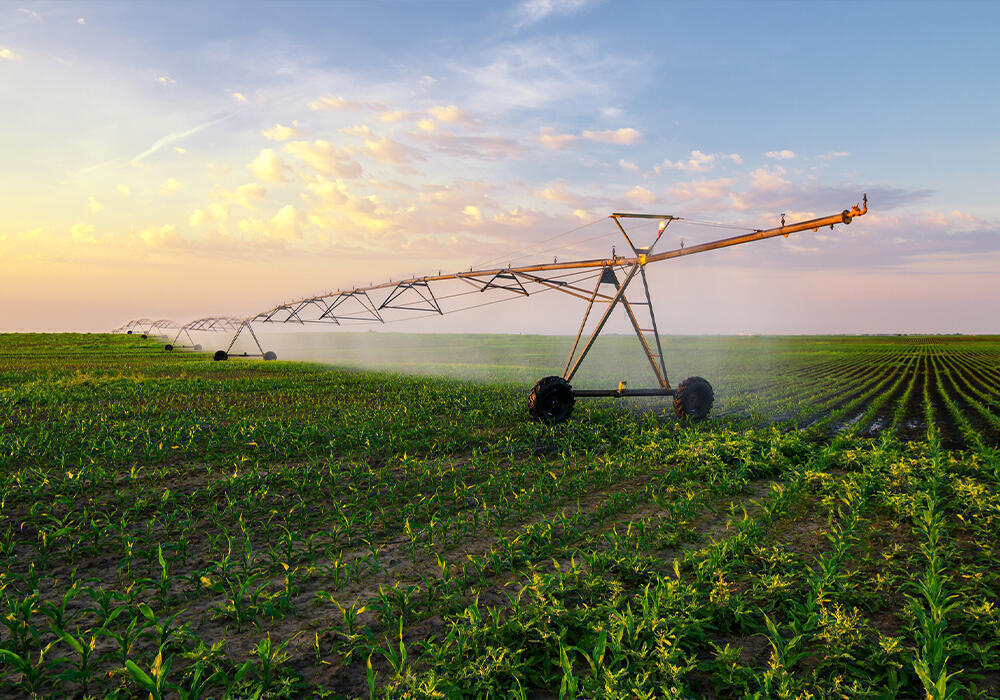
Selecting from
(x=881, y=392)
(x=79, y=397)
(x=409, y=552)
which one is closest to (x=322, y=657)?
(x=409, y=552)

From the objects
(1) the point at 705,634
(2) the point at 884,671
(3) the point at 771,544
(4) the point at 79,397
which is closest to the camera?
(2) the point at 884,671

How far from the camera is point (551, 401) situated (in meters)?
14.8

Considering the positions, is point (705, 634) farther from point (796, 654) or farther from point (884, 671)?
point (884, 671)

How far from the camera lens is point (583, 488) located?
8.87 m

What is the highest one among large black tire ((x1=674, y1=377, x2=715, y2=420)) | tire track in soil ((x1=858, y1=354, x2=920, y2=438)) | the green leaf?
large black tire ((x1=674, y1=377, x2=715, y2=420))

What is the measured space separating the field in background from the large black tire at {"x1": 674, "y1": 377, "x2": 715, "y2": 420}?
2.72m

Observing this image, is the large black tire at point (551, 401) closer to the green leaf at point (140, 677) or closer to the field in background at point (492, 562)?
the field in background at point (492, 562)

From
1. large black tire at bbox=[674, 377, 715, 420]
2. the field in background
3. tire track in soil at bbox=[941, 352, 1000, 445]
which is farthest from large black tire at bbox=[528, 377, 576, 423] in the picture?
tire track in soil at bbox=[941, 352, 1000, 445]

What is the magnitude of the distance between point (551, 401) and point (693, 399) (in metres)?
4.84

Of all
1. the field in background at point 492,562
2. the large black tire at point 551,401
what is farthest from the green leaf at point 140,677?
the large black tire at point 551,401

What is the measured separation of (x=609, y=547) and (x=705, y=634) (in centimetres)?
195

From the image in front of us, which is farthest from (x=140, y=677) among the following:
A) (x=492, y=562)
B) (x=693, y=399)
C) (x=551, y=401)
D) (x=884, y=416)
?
(x=884, y=416)

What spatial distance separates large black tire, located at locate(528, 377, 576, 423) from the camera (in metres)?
14.5

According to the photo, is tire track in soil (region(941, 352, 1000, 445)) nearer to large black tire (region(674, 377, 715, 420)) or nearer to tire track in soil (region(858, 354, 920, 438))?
tire track in soil (region(858, 354, 920, 438))
